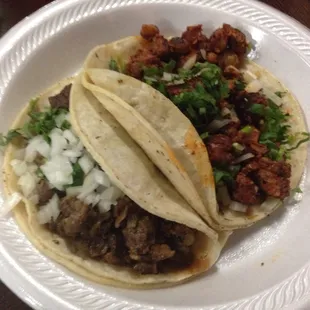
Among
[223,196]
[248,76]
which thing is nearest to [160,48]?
[248,76]

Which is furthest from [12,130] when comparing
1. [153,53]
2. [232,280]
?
[232,280]

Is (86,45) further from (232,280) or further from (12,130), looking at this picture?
(232,280)

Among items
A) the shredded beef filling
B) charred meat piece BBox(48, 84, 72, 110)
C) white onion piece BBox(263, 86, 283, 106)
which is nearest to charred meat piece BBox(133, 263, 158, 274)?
the shredded beef filling

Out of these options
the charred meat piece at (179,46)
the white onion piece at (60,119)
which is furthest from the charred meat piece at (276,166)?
the white onion piece at (60,119)

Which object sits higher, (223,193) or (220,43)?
(220,43)

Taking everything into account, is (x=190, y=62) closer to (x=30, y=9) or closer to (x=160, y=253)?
(x=160, y=253)

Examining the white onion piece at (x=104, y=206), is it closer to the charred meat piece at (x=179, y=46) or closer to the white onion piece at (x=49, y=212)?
the white onion piece at (x=49, y=212)

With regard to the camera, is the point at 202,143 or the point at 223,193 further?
the point at 223,193
